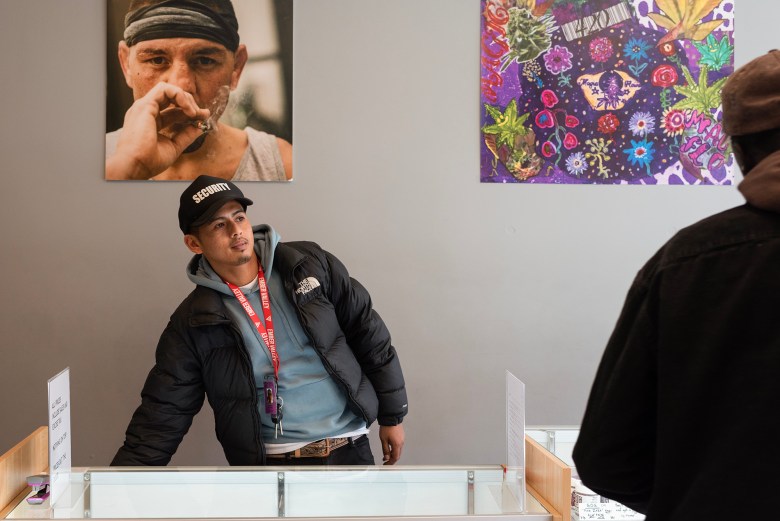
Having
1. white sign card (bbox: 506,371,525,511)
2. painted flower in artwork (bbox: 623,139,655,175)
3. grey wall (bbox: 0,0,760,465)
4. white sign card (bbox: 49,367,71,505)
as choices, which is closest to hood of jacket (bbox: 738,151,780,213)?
white sign card (bbox: 506,371,525,511)

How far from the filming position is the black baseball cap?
2.34 m

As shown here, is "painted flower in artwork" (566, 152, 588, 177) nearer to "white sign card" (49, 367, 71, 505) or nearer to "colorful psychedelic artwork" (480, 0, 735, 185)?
"colorful psychedelic artwork" (480, 0, 735, 185)

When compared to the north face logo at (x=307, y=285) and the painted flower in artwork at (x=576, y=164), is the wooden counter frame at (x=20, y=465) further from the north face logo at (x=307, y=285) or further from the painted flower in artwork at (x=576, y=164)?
the painted flower in artwork at (x=576, y=164)

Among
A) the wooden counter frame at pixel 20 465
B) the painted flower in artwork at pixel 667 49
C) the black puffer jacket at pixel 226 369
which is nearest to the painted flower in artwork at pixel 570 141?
the painted flower in artwork at pixel 667 49

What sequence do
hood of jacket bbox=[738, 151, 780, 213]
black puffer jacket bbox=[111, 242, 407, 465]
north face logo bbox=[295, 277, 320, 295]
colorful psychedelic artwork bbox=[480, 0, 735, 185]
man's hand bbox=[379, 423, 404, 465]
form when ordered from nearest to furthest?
hood of jacket bbox=[738, 151, 780, 213] → black puffer jacket bbox=[111, 242, 407, 465] → north face logo bbox=[295, 277, 320, 295] → man's hand bbox=[379, 423, 404, 465] → colorful psychedelic artwork bbox=[480, 0, 735, 185]

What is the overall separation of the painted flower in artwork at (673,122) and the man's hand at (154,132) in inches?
78.6

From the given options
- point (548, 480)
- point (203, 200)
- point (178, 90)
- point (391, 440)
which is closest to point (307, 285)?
point (203, 200)

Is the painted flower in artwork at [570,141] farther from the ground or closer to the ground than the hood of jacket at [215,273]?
farther from the ground

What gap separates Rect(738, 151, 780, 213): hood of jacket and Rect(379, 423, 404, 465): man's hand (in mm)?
1796

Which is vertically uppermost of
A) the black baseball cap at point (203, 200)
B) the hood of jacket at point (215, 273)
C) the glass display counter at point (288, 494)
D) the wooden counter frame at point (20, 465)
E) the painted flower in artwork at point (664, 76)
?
the painted flower in artwork at point (664, 76)

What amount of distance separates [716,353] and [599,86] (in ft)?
8.00

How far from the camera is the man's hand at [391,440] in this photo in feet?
8.37

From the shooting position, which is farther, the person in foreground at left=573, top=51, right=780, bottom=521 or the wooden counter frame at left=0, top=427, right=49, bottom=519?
the wooden counter frame at left=0, top=427, right=49, bottom=519

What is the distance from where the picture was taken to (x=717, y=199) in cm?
325
